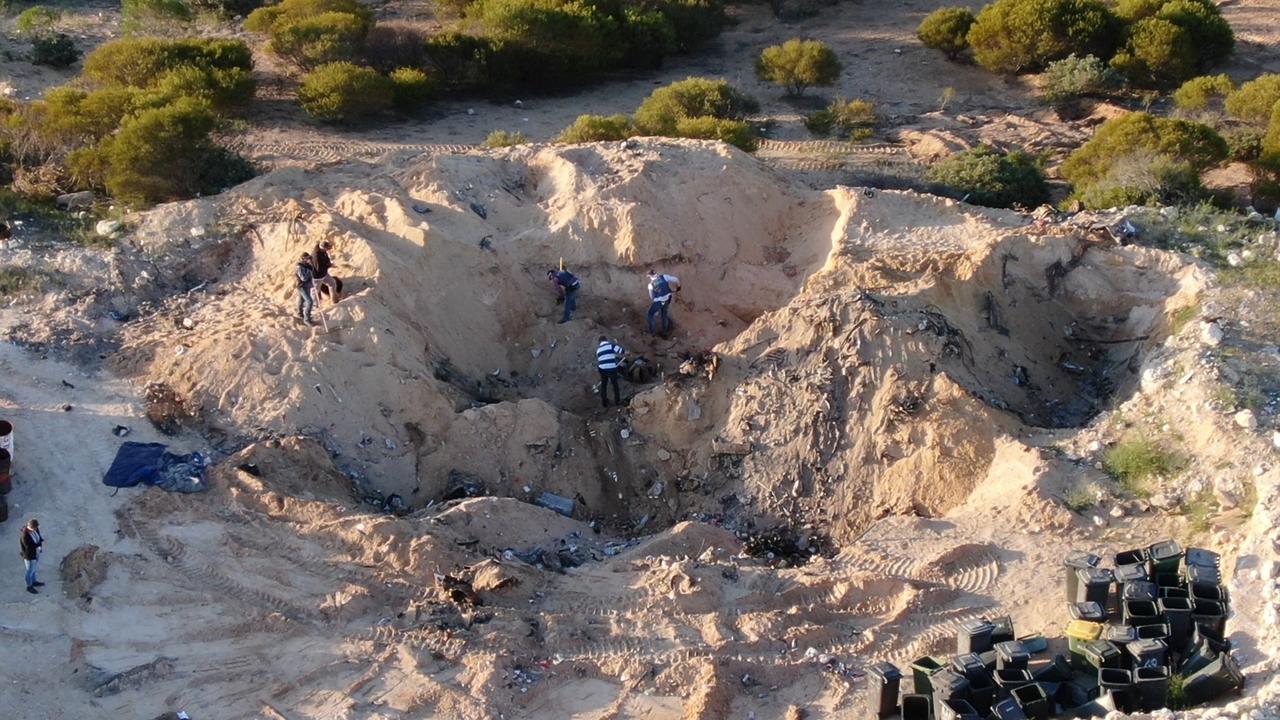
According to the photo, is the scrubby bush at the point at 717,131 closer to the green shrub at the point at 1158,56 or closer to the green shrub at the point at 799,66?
the green shrub at the point at 799,66

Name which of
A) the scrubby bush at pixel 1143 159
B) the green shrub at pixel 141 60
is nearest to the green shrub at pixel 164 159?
the green shrub at pixel 141 60

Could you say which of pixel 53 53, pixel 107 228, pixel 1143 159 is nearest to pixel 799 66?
pixel 1143 159

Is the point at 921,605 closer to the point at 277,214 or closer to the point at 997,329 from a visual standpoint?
the point at 997,329

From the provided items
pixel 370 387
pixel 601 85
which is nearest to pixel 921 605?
pixel 370 387

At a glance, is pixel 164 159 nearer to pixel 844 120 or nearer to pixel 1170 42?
pixel 844 120

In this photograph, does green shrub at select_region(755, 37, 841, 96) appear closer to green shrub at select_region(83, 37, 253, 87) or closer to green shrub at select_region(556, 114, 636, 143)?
green shrub at select_region(556, 114, 636, 143)

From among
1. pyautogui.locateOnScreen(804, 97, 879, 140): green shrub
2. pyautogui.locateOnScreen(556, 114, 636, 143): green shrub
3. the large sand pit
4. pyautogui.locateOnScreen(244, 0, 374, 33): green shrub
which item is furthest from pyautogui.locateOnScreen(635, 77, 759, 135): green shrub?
pyautogui.locateOnScreen(244, 0, 374, 33): green shrub

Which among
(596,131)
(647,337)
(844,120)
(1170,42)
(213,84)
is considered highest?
(213,84)
